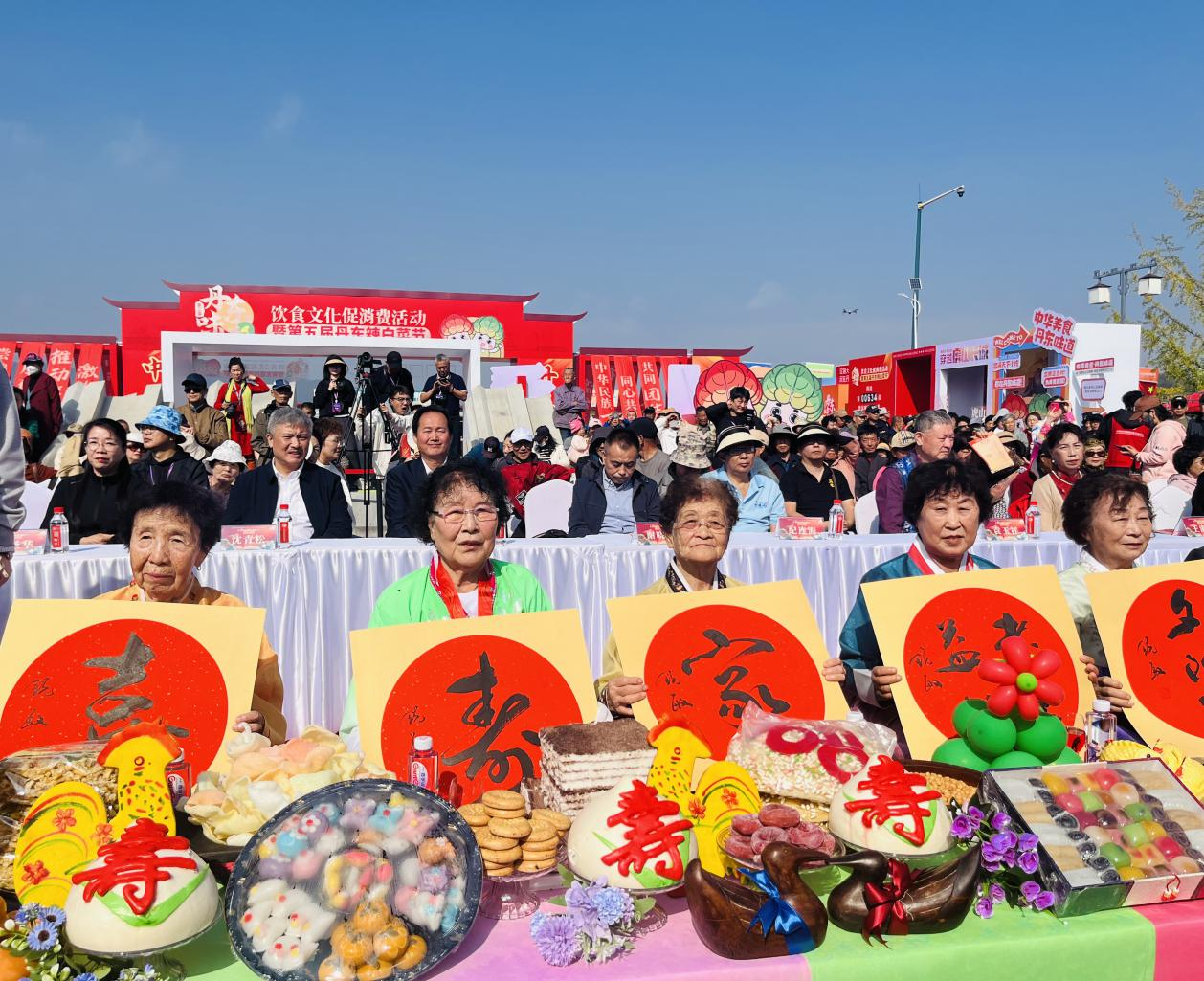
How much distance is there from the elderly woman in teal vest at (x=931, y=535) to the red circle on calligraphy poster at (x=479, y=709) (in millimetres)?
1229

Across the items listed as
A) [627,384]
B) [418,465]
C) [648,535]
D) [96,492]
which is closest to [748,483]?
[648,535]

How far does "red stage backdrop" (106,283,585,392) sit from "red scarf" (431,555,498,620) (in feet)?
70.5

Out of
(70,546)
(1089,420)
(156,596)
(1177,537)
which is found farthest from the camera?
(1089,420)

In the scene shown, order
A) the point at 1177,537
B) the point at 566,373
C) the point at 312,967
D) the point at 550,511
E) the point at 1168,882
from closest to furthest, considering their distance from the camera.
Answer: the point at 312,967 < the point at 1168,882 < the point at 1177,537 < the point at 550,511 < the point at 566,373

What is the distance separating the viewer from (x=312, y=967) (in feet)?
5.29

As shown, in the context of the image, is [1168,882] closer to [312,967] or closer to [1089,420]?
[312,967]

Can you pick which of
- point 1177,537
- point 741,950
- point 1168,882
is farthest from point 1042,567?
point 1177,537

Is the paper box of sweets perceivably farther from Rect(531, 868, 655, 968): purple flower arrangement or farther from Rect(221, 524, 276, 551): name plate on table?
Rect(221, 524, 276, 551): name plate on table

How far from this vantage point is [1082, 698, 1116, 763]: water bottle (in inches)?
103

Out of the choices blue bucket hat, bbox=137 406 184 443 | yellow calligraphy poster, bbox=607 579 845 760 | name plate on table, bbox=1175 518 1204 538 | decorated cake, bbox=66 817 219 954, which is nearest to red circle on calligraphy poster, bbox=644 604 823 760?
yellow calligraphy poster, bbox=607 579 845 760

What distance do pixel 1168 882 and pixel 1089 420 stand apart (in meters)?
16.0

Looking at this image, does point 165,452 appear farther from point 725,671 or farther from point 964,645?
point 964,645

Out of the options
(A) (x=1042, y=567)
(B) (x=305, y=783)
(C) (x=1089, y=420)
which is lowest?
(B) (x=305, y=783)

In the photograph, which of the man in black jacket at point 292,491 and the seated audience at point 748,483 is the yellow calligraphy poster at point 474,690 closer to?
the man in black jacket at point 292,491
